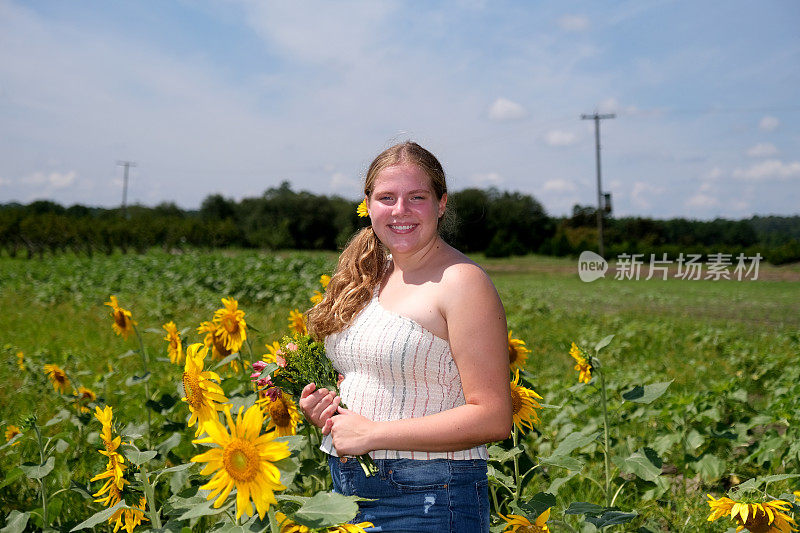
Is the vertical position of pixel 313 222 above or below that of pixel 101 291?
above

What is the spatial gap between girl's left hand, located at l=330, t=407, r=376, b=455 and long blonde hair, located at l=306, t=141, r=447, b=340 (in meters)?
0.27

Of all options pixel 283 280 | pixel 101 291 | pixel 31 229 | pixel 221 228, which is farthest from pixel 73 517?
pixel 221 228

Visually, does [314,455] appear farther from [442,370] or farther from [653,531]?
[653,531]

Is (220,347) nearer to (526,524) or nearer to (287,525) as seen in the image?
(287,525)

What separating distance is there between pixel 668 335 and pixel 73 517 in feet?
23.8

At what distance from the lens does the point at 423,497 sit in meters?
1.51

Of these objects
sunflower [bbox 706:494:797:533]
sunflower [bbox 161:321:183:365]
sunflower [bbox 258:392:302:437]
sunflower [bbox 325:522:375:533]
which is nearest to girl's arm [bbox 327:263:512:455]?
sunflower [bbox 325:522:375:533]

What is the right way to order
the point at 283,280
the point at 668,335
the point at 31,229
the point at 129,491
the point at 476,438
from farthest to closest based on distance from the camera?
the point at 31,229 < the point at 283,280 < the point at 668,335 < the point at 129,491 < the point at 476,438

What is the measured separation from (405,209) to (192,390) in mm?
732

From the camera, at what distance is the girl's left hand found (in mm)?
1488

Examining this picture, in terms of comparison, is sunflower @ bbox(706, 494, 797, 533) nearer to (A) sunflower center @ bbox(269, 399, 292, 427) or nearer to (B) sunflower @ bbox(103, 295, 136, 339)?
(A) sunflower center @ bbox(269, 399, 292, 427)

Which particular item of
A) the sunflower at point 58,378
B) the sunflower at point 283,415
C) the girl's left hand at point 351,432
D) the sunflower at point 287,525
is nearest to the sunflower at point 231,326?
the sunflower at point 283,415

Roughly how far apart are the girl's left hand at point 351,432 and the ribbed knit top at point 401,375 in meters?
0.07

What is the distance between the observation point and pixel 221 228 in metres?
42.0
